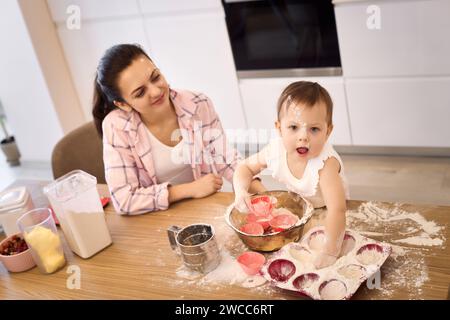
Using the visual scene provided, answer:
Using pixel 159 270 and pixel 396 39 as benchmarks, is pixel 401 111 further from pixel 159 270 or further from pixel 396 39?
pixel 159 270

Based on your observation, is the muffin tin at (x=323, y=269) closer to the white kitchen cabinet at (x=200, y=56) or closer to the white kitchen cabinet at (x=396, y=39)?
the white kitchen cabinet at (x=396, y=39)

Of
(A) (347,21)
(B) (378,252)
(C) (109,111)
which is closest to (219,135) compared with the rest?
(C) (109,111)

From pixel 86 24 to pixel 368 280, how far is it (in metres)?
2.71

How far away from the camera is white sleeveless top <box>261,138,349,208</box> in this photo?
45.8 inches

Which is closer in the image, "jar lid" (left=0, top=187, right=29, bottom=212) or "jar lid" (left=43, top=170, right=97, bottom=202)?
"jar lid" (left=43, top=170, right=97, bottom=202)

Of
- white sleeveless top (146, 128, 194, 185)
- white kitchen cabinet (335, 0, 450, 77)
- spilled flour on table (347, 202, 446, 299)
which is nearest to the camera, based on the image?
spilled flour on table (347, 202, 446, 299)

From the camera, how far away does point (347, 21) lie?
99.3 inches

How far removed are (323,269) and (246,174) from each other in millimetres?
373

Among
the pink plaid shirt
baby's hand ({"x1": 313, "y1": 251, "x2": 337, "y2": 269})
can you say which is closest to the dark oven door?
the pink plaid shirt

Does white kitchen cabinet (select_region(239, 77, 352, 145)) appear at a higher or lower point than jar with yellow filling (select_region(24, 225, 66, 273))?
lower

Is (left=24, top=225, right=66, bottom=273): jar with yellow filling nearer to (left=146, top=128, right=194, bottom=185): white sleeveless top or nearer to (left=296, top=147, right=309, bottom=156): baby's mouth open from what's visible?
(left=146, top=128, right=194, bottom=185): white sleeveless top

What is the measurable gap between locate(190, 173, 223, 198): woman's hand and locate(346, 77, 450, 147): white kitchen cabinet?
143 centimetres

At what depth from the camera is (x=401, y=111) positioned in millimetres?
2619

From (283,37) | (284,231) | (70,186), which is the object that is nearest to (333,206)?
(284,231)
